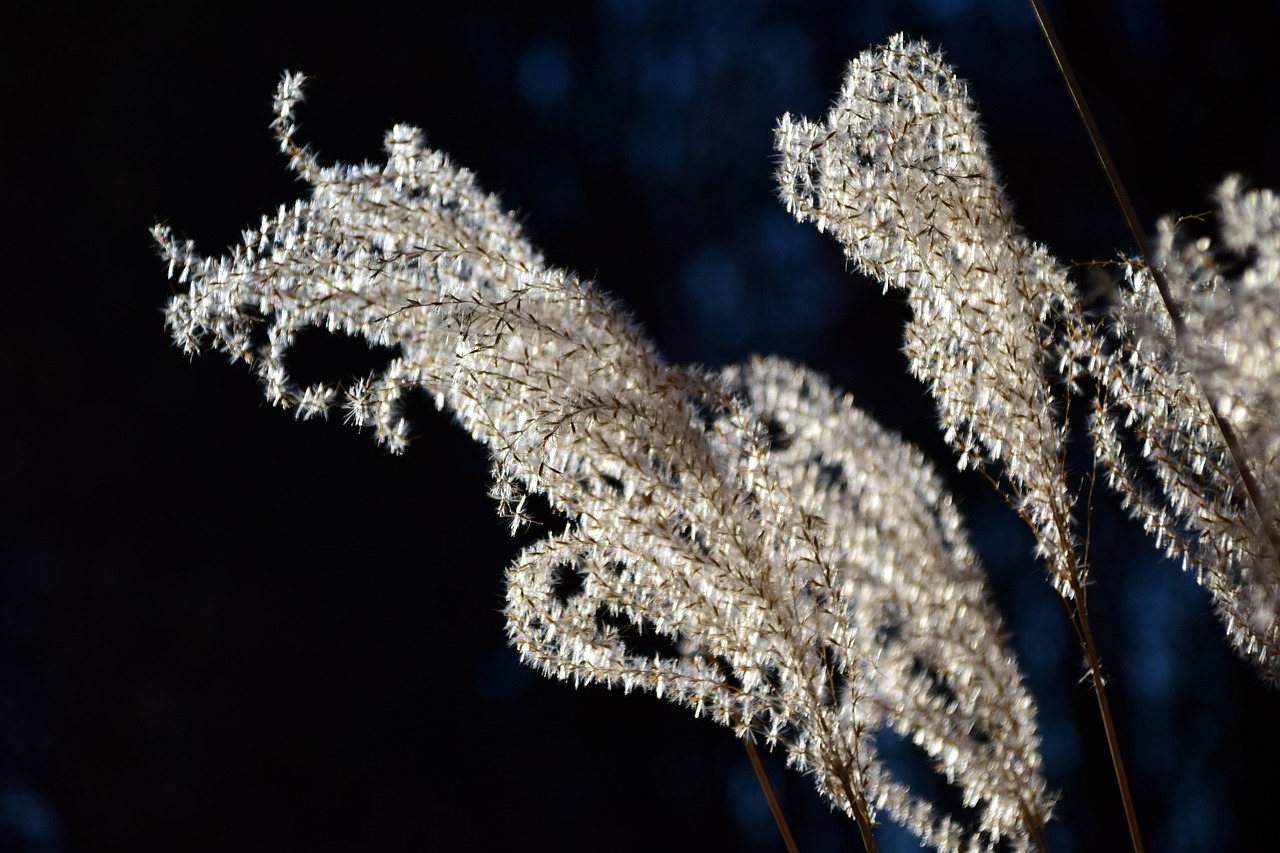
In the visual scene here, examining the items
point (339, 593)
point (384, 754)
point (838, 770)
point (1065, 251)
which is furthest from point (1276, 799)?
point (339, 593)

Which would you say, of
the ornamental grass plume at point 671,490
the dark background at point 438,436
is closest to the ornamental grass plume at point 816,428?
the ornamental grass plume at point 671,490

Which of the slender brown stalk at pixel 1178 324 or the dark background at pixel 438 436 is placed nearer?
the slender brown stalk at pixel 1178 324

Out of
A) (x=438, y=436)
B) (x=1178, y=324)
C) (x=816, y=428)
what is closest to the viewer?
(x=1178, y=324)

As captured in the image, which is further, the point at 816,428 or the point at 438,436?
the point at 438,436

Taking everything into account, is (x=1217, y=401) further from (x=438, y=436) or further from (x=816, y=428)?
(x=438, y=436)

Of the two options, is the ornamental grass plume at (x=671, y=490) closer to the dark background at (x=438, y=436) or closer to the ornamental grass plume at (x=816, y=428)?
the ornamental grass plume at (x=816, y=428)

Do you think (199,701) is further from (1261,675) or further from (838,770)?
(1261,675)

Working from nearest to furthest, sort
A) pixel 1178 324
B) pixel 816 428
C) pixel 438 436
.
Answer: pixel 1178 324, pixel 816 428, pixel 438 436

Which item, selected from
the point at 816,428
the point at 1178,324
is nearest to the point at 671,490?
the point at 816,428
